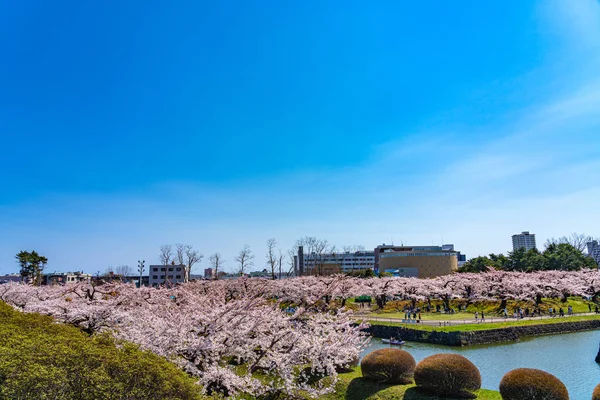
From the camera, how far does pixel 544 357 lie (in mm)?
24078

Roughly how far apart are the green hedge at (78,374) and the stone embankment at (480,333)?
27336 millimetres

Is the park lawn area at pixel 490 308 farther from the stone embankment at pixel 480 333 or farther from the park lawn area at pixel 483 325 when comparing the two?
the stone embankment at pixel 480 333

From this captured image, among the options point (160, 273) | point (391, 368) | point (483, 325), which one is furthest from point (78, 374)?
point (160, 273)

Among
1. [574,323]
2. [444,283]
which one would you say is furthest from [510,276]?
[574,323]

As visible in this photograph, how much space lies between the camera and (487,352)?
2686cm

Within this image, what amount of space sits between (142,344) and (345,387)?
28.1ft

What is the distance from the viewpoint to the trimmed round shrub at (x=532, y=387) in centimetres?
1203

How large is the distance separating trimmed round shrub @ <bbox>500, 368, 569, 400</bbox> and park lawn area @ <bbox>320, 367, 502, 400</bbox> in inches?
55.7

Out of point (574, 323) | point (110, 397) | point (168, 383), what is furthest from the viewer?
point (574, 323)

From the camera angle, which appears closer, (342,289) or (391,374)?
(391,374)

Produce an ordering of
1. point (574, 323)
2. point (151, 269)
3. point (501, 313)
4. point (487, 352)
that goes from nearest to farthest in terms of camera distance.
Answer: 1. point (487, 352)
2. point (574, 323)
3. point (501, 313)
4. point (151, 269)

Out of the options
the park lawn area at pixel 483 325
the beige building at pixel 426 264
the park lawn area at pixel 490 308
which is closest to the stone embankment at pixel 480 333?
the park lawn area at pixel 483 325

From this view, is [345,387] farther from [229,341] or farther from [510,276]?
[510,276]

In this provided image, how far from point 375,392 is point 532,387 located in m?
5.63
